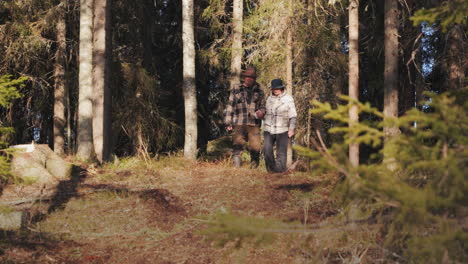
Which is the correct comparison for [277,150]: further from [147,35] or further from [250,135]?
[147,35]

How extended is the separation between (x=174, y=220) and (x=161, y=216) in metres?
0.29

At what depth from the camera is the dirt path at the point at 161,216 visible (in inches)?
236

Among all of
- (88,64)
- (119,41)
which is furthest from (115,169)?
(119,41)

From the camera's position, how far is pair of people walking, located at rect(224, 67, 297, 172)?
980cm

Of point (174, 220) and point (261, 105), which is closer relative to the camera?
point (174, 220)

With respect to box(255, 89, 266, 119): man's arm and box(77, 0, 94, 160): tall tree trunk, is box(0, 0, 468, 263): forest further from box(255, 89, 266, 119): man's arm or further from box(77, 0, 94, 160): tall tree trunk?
box(255, 89, 266, 119): man's arm

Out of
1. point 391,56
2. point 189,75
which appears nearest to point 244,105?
point 391,56

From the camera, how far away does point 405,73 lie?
1576cm

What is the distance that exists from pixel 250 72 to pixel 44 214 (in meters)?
5.19

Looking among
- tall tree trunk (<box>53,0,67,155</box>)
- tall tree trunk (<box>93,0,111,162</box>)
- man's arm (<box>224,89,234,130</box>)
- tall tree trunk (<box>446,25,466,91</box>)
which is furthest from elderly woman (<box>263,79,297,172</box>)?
tall tree trunk (<box>53,0,67,155</box>)

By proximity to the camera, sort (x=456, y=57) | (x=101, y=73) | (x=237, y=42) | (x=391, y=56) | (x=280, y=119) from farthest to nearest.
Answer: (x=237, y=42) → (x=101, y=73) → (x=456, y=57) → (x=391, y=56) → (x=280, y=119)

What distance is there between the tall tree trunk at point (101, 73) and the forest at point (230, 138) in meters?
0.04

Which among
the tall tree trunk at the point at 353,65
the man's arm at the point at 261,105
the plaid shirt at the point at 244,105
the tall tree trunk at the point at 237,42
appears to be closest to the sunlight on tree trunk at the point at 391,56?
the tall tree trunk at the point at 353,65

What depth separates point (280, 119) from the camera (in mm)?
9844
